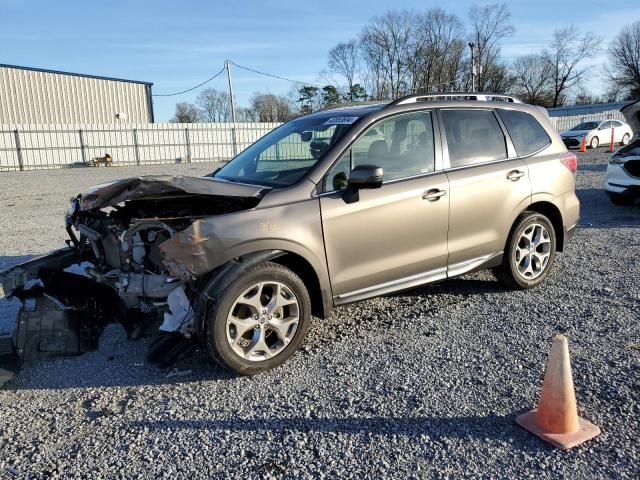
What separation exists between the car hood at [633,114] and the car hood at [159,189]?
7604 millimetres

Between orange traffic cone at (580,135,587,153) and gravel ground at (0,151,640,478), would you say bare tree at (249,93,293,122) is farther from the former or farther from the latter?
gravel ground at (0,151,640,478)

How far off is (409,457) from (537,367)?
Result: 1.42m

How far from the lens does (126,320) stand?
433cm

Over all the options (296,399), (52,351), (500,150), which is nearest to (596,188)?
(500,150)

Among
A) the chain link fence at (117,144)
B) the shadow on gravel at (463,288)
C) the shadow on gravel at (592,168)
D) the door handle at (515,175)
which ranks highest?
the chain link fence at (117,144)

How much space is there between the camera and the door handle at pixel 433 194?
4270mm

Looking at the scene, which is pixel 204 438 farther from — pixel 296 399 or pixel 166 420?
pixel 296 399

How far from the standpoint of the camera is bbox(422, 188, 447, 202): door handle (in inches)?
168

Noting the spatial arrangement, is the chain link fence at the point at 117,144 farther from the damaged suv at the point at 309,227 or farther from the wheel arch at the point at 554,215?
the wheel arch at the point at 554,215

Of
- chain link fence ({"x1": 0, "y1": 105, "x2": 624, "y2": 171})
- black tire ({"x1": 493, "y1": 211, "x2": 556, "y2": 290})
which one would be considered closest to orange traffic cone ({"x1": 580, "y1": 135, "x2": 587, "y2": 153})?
chain link fence ({"x1": 0, "y1": 105, "x2": 624, "y2": 171})

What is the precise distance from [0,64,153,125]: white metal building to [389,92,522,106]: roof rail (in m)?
35.4

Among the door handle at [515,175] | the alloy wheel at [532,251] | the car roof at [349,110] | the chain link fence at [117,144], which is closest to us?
the car roof at [349,110]

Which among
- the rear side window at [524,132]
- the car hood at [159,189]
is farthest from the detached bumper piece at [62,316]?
the rear side window at [524,132]

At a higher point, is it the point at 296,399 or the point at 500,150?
the point at 500,150
